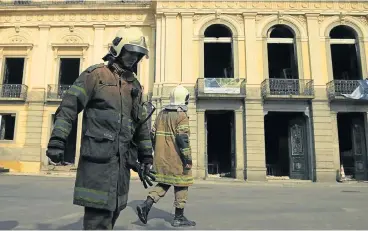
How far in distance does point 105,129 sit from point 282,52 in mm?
21573

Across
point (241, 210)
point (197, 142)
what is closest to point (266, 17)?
point (197, 142)

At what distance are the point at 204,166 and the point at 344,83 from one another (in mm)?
9266

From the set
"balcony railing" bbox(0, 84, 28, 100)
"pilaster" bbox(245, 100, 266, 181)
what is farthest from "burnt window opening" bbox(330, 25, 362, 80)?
"balcony railing" bbox(0, 84, 28, 100)

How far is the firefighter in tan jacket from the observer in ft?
15.5

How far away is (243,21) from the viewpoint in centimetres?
1894

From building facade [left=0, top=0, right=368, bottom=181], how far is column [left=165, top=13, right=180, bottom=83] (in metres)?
0.06

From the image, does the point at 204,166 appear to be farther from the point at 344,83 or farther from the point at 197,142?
the point at 344,83

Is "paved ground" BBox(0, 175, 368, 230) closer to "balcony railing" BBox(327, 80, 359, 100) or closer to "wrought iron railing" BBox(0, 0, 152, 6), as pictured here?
"balcony railing" BBox(327, 80, 359, 100)

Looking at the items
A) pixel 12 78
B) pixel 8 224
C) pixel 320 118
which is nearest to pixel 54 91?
pixel 12 78

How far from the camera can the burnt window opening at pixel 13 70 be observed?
20805mm

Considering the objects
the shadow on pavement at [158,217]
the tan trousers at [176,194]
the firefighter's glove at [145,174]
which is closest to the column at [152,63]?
the shadow on pavement at [158,217]

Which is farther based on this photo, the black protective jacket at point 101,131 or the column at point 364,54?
the column at point 364,54

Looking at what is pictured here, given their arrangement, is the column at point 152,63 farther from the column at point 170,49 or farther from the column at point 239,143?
the column at point 239,143

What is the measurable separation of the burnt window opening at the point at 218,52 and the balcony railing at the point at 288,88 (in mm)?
2355
